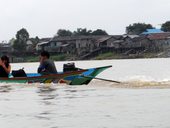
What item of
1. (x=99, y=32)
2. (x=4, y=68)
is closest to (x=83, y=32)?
(x=99, y=32)

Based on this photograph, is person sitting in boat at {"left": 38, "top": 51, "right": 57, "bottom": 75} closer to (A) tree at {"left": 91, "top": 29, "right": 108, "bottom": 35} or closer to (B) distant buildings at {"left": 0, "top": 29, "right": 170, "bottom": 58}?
(B) distant buildings at {"left": 0, "top": 29, "right": 170, "bottom": 58}

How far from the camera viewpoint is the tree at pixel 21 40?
97500mm

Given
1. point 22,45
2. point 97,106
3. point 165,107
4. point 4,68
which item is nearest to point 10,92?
point 4,68

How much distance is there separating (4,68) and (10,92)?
318 cm

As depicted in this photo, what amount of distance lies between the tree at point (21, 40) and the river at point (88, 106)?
81728 millimetres

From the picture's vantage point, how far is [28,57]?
90.0 m

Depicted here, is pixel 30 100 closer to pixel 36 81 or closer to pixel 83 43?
pixel 36 81

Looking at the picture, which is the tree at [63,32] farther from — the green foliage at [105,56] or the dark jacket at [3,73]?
the dark jacket at [3,73]

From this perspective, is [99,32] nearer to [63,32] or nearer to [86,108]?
[63,32]

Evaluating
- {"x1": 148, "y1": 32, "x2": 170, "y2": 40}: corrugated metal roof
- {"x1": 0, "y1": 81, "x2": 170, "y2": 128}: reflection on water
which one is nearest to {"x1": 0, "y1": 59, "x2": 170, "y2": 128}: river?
{"x1": 0, "y1": 81, "x2": 170, "y2": 128}: reflection on water

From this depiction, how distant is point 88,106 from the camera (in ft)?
37.0

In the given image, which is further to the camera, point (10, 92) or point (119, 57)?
point (119, 57)

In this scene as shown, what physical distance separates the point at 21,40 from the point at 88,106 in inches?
3549

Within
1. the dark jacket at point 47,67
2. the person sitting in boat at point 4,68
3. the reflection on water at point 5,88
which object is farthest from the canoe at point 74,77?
the person sitting in boat at point 4,68
